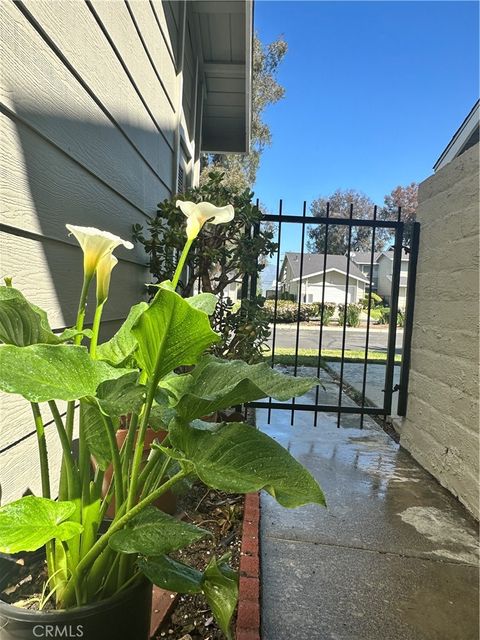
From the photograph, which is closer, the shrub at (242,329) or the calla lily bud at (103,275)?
the calla lily bud at (103,275)

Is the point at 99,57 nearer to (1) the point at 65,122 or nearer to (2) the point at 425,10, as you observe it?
(1) the point at 65,122

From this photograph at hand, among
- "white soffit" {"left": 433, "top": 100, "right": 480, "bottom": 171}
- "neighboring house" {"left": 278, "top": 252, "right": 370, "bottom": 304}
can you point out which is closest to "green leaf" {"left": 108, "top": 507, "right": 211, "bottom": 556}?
"white soffit" {"left": 433, "top": 100, "right": 480, "bottom": 171}

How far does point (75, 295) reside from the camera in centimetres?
152

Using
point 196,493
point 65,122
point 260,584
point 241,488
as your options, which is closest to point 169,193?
point 65,122

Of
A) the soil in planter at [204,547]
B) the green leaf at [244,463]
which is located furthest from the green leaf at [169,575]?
the soil in planter at [204,547]

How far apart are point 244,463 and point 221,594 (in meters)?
0.38

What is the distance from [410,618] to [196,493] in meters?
1.10

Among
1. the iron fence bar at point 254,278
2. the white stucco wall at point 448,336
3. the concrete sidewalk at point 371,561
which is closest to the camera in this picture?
the concrete sidewalk at point 371,561

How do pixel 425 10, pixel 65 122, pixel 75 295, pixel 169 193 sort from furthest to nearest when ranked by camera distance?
pixel 425 10, pixel 169 193, pixel 75 295, pixel 65 122

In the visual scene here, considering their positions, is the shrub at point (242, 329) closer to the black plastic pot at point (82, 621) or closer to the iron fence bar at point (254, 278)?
the iron fence bar at point (254, 278)

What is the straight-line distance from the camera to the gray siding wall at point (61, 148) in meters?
1.09

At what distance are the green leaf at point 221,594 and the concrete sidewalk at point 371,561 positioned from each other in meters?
0.53

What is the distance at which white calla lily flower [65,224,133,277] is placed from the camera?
93 centimetres

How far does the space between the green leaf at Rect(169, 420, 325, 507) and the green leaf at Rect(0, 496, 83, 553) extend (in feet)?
0.83
